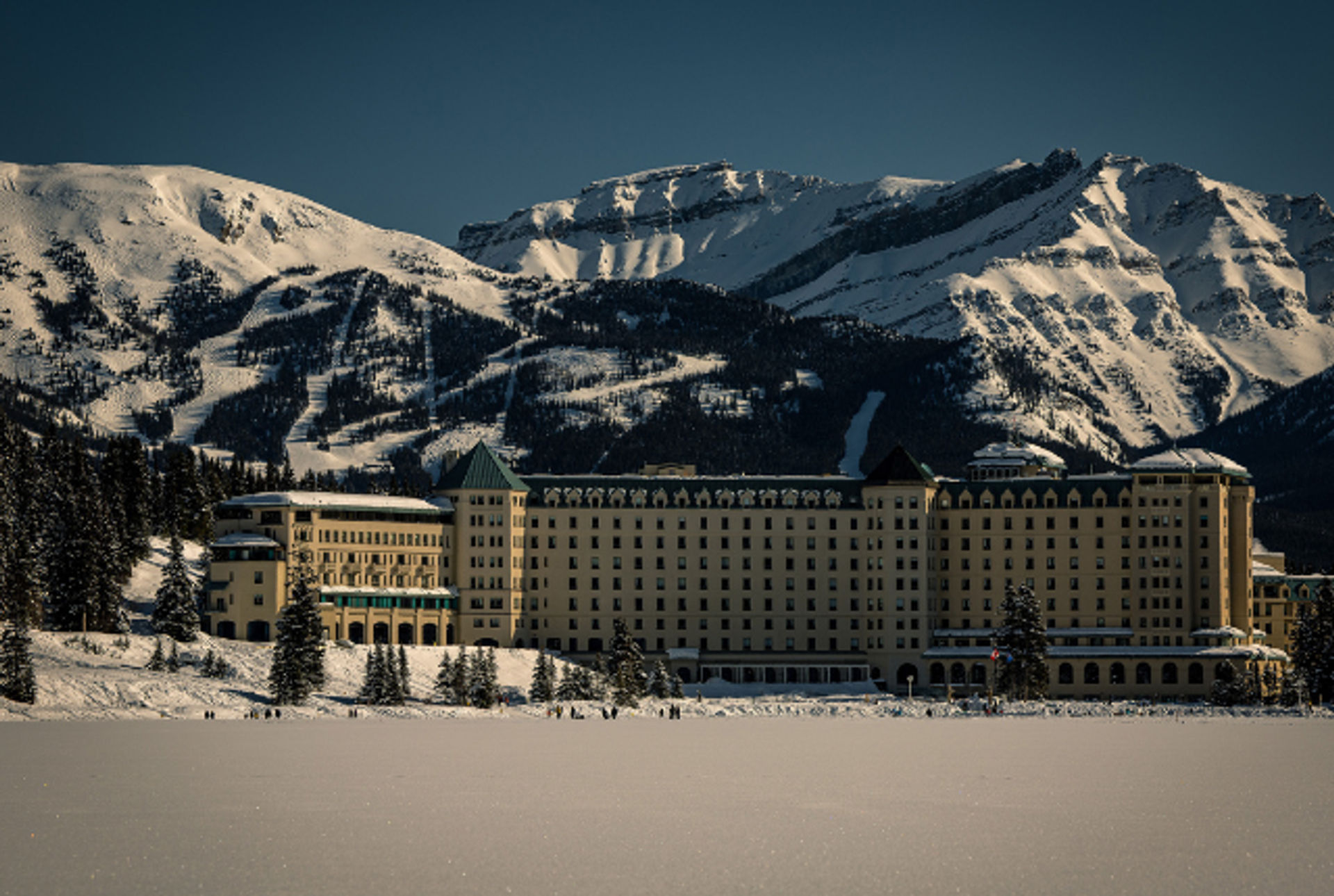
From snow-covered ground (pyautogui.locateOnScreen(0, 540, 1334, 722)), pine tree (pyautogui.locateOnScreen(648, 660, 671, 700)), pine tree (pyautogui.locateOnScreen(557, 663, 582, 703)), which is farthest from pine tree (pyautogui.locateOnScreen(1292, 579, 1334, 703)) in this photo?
pine tree (pyautogui.locateOnScreen(557, 663, 582, 703))

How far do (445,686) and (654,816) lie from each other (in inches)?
3787

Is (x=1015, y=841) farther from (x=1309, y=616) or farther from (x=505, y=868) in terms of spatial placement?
(x=1309, y=616)

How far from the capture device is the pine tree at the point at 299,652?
15938 centimetres

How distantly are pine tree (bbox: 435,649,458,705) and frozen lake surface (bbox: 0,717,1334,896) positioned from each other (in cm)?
4682

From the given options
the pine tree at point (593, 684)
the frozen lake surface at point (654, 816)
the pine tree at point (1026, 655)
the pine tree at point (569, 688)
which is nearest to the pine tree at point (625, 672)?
the pine tree at point (593, 684)

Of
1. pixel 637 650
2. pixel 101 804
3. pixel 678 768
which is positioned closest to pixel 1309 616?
pixel 637 650

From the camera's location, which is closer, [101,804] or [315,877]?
[315,877]

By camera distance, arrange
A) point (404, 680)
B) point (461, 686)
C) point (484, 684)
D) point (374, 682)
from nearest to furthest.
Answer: point (374, 682) → point (404, 680) → point (461, 686) → point (484, 684)

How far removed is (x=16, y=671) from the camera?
14262 centimetres

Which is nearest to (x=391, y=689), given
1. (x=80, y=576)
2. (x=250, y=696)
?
(x=250, y=696)

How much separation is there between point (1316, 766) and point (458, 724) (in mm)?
68335

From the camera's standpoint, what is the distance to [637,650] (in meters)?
190

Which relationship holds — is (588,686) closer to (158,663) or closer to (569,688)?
(569,688)

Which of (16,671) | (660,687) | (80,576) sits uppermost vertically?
(80,576)
